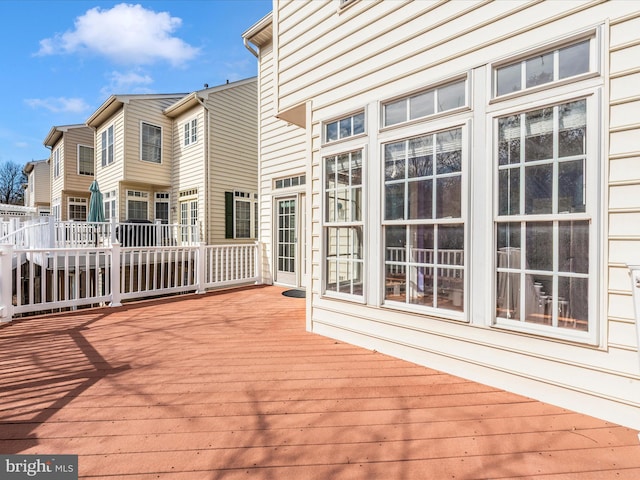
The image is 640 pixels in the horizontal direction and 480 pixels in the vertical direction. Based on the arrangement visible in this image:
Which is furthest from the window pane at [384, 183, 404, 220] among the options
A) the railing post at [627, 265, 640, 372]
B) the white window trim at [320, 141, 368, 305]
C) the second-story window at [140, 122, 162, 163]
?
the second-story window at [140, 122, 162, 163]

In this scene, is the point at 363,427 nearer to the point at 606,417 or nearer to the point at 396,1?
the point at 606,417

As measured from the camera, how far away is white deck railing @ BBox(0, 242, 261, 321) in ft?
13.2

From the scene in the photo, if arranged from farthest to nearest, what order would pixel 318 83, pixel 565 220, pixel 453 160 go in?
1. pixel 318 83
2. pixel 453 160
3. pixel 565 220

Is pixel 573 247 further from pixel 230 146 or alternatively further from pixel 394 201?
pixel 230 146

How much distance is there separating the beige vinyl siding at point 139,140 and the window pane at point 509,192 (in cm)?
1032

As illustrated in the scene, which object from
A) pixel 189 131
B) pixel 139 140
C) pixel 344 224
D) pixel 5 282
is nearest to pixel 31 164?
pixel 139 140

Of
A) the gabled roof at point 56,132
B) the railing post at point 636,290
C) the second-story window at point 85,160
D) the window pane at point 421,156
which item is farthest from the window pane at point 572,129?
the gabled roof at point 56,132

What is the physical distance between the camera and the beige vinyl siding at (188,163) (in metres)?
9.16

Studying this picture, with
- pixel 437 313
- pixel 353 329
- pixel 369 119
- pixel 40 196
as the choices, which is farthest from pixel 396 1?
pixel 40 196

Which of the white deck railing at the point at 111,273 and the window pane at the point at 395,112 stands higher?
the window pane at the point at 395,112

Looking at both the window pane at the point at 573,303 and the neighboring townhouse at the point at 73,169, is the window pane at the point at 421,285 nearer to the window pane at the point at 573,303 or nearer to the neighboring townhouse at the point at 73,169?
the window pane at the point at 573,303

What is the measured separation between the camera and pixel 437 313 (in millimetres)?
2557

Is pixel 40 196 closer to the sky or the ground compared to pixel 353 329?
closer to the sky

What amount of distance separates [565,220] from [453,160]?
85cm
